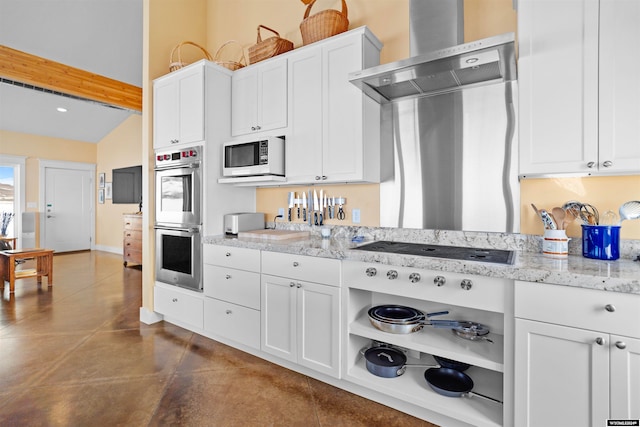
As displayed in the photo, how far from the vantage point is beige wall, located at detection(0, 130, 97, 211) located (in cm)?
691

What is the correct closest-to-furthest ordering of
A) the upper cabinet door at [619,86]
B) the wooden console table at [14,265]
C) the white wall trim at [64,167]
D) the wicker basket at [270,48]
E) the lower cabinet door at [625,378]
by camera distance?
1. the lower cabinet door at [625,378]
2. the upper cabinet door at [619,86]
3. the wicker basket at [270,48]
4. the wooden console table at [14,265]
5. the white wall trim at [64,167]

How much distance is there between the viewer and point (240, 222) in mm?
2877

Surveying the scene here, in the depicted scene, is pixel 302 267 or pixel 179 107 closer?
pixel 302 267

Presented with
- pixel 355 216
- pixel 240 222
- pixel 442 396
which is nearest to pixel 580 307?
pixel 442 396

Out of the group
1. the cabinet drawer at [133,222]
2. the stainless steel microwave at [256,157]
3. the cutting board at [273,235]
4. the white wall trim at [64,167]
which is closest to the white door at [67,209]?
the white wall trim at [64,167]

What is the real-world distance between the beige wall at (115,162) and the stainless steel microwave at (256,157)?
550 cm

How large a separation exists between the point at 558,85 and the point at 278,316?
212 cm

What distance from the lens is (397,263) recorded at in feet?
5.81

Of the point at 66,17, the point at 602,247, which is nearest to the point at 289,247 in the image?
the point at 602,247

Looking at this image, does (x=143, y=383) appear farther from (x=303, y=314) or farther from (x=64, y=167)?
(x=64, y=167)

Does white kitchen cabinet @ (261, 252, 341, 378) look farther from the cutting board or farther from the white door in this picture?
the white door

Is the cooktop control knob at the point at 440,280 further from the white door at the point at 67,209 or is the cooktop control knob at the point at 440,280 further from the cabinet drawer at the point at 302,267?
the white door at the point at 67,209

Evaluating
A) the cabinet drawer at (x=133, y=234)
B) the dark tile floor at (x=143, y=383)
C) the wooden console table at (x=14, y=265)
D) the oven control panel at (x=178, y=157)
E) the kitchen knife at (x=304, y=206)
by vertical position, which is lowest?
the dark tile floor at (x=143, y=383)

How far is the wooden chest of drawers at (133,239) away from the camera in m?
5.93
